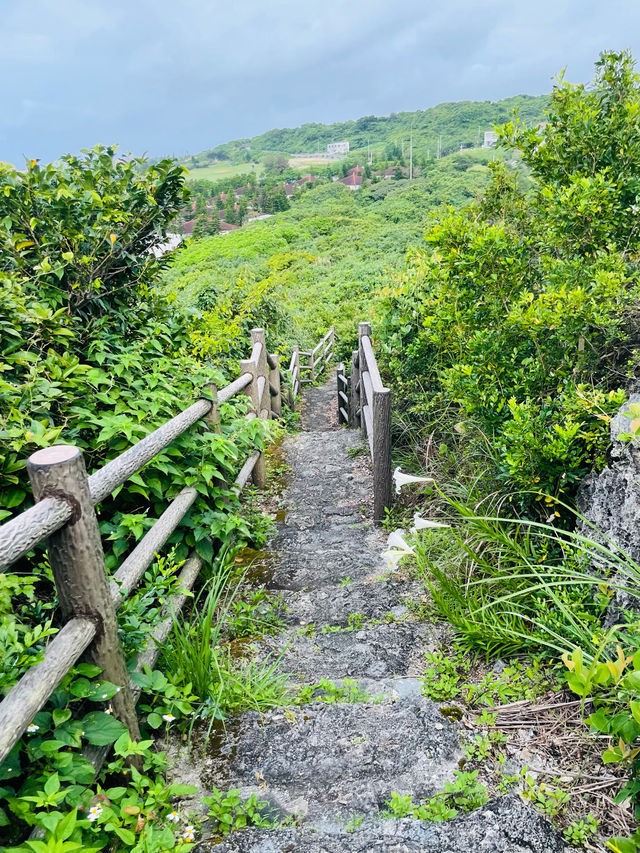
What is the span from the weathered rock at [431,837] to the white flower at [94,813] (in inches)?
15.0

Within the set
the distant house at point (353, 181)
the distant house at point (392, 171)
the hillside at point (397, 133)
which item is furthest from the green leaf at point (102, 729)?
the distant house at point (353, 181)

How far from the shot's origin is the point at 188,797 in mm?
1824

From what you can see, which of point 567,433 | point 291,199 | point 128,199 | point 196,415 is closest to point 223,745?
point 196,415

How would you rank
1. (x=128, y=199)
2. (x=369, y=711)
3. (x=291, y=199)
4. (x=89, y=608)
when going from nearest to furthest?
(x=89, y=608)
(x=369, y=711)
(x=128, y=199)
(x=291, y=199)

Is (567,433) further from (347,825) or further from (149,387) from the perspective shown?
(149,387)

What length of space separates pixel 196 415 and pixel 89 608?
1.36 m

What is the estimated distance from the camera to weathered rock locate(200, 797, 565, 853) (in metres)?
1.56

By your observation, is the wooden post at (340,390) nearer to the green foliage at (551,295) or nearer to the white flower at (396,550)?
the green foliage at (551,295)

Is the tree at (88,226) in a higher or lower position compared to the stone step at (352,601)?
higher

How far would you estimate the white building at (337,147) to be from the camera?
471 feet

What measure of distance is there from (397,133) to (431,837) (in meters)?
143

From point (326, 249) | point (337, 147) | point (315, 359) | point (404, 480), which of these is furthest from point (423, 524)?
point (337, 147)

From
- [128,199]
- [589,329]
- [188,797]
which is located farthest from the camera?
[128,199]

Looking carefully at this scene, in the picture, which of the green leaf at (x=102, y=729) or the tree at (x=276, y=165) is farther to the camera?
the tree at (x=276, y=165)
